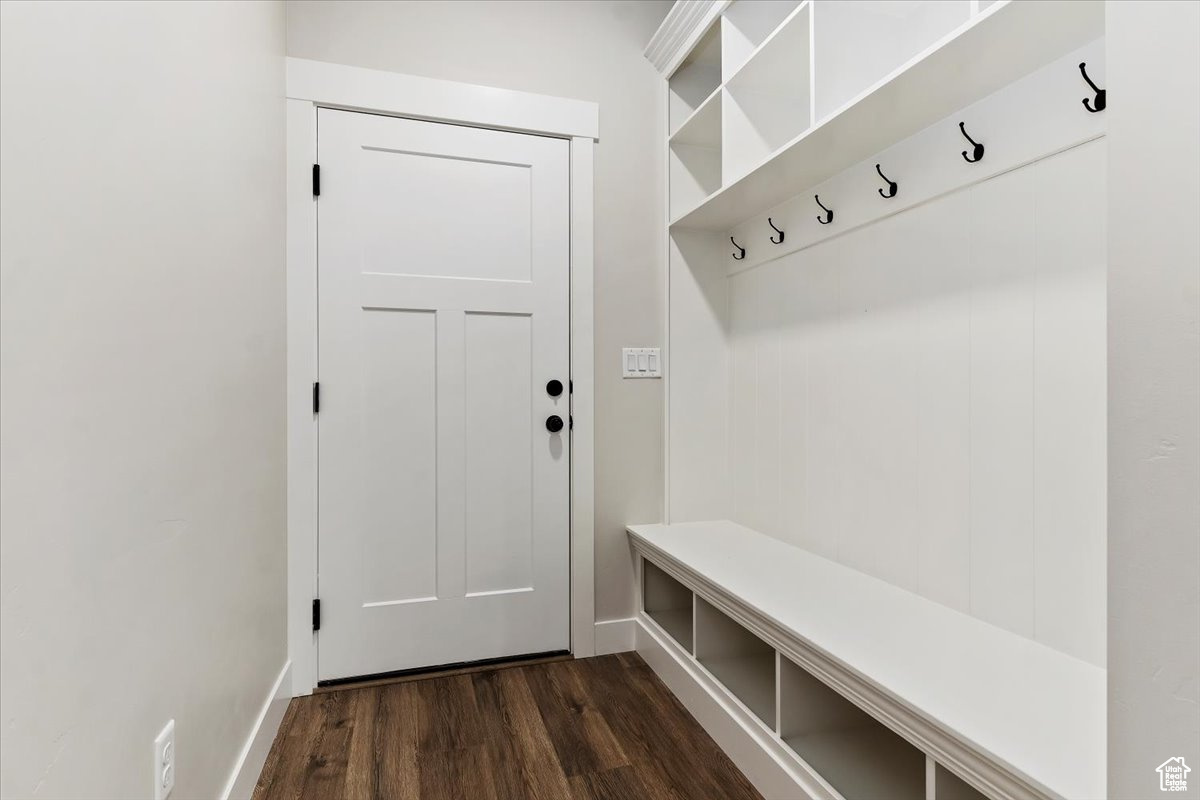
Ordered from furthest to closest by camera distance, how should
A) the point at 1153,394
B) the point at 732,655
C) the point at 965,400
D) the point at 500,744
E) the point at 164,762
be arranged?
the point at 732,655, the point at 500,744, the point at 965,400, the point at 164,762, the point at 1153,394

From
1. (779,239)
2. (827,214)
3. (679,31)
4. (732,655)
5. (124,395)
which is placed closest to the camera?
(124,395)

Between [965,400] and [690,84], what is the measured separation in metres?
1.66

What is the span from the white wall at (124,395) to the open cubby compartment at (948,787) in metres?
1.26

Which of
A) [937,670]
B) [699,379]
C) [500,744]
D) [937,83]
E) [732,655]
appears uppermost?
[937,83]

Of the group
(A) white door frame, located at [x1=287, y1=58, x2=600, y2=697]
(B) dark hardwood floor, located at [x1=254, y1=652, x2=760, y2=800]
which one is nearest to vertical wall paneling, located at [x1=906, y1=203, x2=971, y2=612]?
(B) dark hardwood floor, located at [x1=254, y1=652, x2=760, y2=800]

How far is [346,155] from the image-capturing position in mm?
1955

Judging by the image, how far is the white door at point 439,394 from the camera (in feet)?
6.39

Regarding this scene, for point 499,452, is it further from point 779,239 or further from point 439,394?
point 779,239

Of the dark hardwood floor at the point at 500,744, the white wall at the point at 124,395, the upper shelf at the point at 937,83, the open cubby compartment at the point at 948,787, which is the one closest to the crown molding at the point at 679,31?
the upper shelf at the point at 937,83

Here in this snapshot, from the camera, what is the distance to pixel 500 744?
5.30ft

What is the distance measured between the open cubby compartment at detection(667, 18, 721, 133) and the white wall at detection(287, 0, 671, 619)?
0.06 meters

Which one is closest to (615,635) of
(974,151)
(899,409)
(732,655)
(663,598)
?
(663,598)

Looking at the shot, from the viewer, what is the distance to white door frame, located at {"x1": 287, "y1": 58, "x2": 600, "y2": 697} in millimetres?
1889

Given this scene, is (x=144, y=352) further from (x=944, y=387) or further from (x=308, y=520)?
(x=944, y=387)
